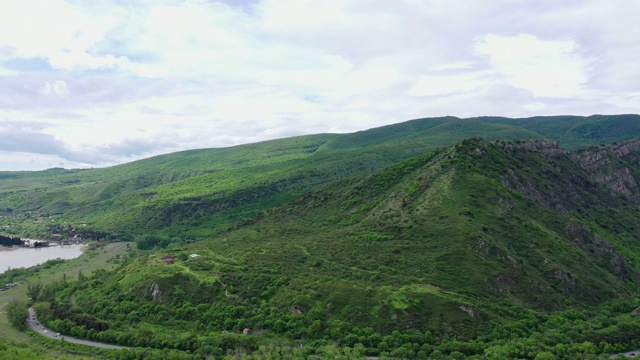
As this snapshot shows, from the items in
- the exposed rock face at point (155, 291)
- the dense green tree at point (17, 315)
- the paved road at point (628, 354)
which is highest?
the exposed rock face at point (155, 291)

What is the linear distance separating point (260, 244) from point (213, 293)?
4115cm

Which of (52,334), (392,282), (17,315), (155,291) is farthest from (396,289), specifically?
(17,315)

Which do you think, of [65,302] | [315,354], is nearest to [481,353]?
[315,354]

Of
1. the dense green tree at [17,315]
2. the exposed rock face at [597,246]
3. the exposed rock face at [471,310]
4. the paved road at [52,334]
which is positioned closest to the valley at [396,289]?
the exposed rock face at [471,310]

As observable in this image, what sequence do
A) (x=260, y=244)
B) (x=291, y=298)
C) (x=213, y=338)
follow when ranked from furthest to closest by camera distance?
(x=260, y=244), (x=291, y=298), (x=213, y=338)

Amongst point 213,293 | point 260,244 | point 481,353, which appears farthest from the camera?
point 260,244

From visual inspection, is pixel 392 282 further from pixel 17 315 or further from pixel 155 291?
pixel 17 315

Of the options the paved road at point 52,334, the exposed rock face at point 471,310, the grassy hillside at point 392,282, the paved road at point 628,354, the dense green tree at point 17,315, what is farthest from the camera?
the dense green tree at point 17,315

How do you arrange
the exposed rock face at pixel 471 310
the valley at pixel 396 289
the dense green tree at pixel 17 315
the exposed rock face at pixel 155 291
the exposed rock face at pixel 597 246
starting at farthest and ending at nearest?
the exposed rock face at pixel 597 246
the exposed rock face at pixel 155 291
the dense green tree at pixel 17 315
the exposed rock face at pixel 471 310
the valley at pixel 396 289

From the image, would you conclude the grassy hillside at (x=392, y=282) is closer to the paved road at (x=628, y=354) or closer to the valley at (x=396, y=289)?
the valley at (x=396, y=289)

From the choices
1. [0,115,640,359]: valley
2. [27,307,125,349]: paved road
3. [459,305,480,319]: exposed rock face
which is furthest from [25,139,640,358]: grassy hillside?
[27,307,125,349]: paved road

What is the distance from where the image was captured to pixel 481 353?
94.8m

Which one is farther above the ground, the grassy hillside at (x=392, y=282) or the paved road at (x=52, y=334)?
the grassy hillside at (x=392, y=282)

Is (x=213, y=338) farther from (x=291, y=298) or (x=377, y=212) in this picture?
(x=377, y=212)
